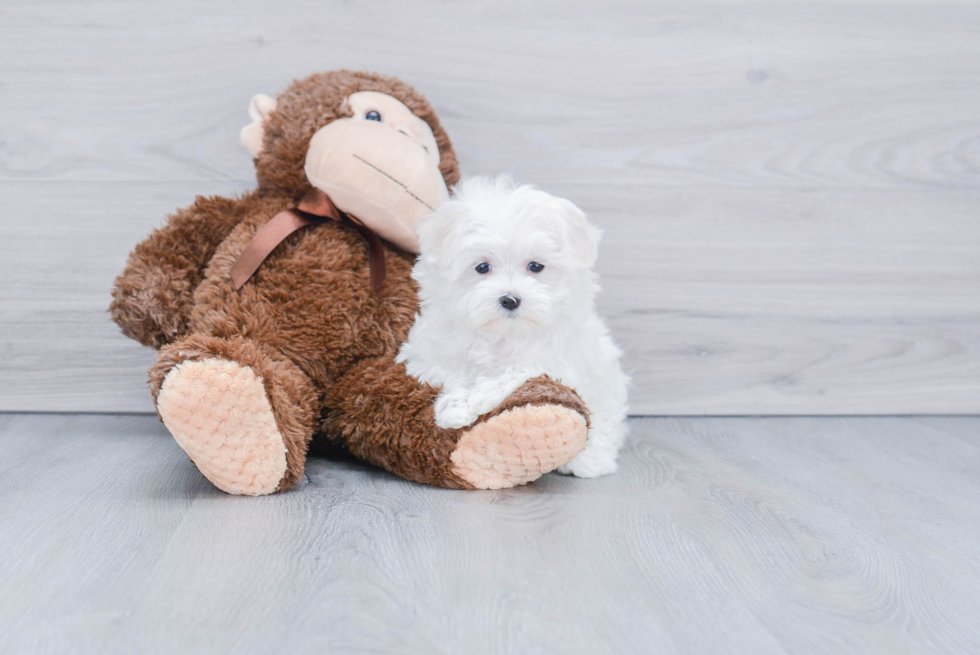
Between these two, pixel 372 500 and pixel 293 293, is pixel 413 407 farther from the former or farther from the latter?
pixel 293 293

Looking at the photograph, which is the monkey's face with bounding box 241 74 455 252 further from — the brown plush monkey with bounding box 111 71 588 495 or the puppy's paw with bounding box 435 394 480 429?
the puppy's paw with bounding box 435 394 480 429

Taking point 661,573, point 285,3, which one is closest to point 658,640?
point 661,573

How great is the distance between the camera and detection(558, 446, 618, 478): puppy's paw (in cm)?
104

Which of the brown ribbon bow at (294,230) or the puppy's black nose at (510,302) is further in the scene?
the brown ribbon bow at (294,230)

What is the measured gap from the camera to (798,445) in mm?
1259

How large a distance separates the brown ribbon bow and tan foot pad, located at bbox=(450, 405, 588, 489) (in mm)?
Result: 301

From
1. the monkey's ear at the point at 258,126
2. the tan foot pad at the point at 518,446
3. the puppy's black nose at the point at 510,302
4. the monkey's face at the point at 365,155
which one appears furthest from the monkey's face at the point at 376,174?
the tan foot pad at the point at 518,446

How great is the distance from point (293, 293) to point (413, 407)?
0.79 feet

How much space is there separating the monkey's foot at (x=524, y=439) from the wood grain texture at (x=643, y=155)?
503 mm

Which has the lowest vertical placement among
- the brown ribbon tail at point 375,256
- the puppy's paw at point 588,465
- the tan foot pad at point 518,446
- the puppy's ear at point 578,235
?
the puppy's paw at point 588,465

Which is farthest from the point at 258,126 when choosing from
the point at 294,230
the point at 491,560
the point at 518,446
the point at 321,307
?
the point at 491,560

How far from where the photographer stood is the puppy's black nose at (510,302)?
0.91m

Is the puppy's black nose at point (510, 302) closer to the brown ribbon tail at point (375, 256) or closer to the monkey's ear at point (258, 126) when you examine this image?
the brown ribbon tail at point (375, 256)

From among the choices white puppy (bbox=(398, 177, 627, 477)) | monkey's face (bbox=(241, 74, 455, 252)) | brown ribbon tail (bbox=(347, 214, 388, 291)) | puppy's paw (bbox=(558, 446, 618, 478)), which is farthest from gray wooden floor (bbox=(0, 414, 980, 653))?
monkey's face (bbox=(241, 74, 455, 252))
